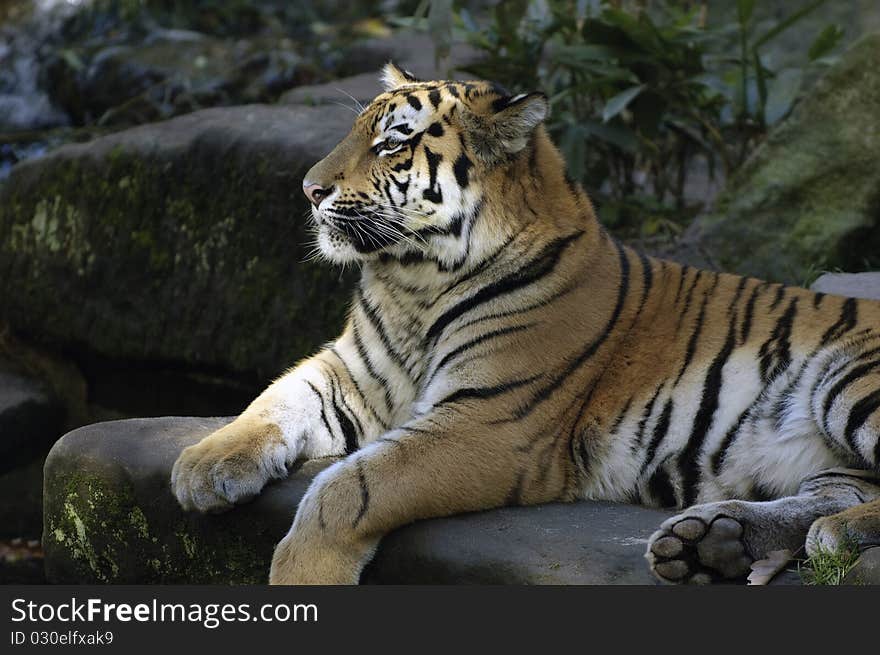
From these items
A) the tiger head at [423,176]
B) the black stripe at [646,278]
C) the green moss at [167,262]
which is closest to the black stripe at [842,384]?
the black stripe at [646,278]

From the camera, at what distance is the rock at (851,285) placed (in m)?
5.01

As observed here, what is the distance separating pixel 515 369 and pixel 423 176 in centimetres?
67

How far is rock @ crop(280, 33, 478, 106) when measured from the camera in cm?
725

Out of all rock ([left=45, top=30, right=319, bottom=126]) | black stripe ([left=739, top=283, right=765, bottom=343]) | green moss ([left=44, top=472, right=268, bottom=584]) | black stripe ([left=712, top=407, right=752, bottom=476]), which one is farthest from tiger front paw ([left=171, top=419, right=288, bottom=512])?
rock ([left=45, top=30, right=319, bottom=126])

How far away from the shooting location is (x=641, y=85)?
6633 millimetres

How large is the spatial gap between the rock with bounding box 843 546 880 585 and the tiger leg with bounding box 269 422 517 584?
3.27 ft

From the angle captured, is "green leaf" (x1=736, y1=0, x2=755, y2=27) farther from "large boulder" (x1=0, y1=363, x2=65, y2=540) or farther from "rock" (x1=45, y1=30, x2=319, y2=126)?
"large boulder" (x1=0, y1=363, x2=65, y2=540)

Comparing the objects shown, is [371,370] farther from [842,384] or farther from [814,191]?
[814,191]

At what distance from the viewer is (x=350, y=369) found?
419 centimetres

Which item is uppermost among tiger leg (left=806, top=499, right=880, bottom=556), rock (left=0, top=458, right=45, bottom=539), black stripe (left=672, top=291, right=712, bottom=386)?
black stripe (left=672, top=291, right=712, bottom=386)

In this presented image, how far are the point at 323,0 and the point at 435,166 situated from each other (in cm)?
918

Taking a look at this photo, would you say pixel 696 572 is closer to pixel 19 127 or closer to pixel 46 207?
pixel 46 207

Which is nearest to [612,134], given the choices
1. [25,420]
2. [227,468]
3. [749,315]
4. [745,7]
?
[745,7]

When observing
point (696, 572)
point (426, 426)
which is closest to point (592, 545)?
point (696, 572)
